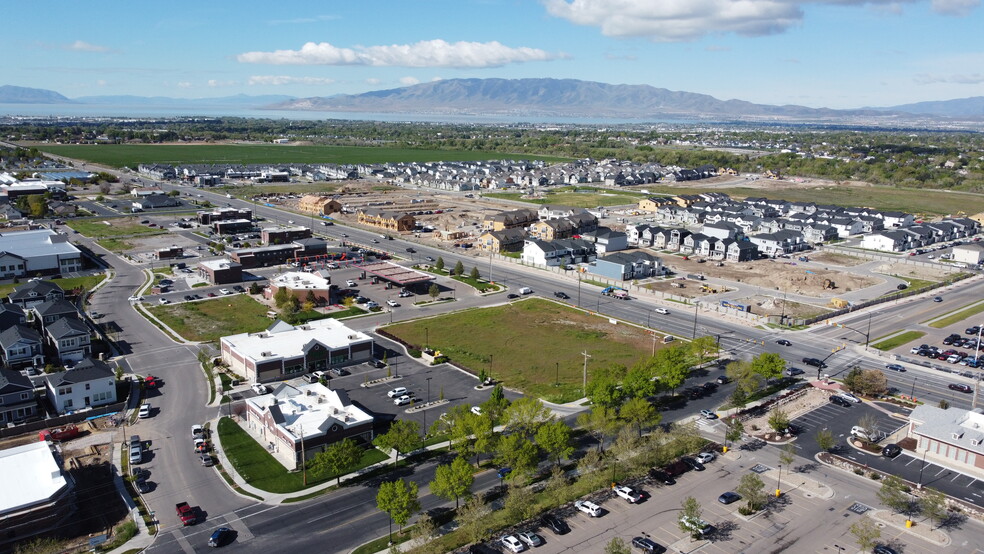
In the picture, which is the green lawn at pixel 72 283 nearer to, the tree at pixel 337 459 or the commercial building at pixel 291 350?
the commercial building at pixel 291 350

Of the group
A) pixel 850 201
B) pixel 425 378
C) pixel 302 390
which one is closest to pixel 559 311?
pixel 425 378

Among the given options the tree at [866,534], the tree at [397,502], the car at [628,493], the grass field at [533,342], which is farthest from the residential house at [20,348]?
the tree at [866,534]

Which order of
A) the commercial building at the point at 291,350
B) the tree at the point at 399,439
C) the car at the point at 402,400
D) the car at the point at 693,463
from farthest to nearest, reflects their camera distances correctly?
the commercial building at the point at 291,350, the car at the point at 402,400, the car at the point at 693,463, the tree at the point at 399,439

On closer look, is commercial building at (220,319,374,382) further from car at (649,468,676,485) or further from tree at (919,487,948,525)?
tree at (919,487,948,525)

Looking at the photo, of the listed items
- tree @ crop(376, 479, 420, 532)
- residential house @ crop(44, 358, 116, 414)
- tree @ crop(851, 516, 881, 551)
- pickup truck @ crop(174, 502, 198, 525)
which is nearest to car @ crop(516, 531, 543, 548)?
tree @ crop(376, 479, 420, 532)

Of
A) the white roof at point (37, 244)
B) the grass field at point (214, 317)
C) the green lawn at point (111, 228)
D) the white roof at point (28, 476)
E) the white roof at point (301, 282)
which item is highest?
the white roof at point (37, 244)

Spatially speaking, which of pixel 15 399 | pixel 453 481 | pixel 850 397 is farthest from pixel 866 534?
pixel 15 399

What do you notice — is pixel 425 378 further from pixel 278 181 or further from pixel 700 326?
pixel 278 181
